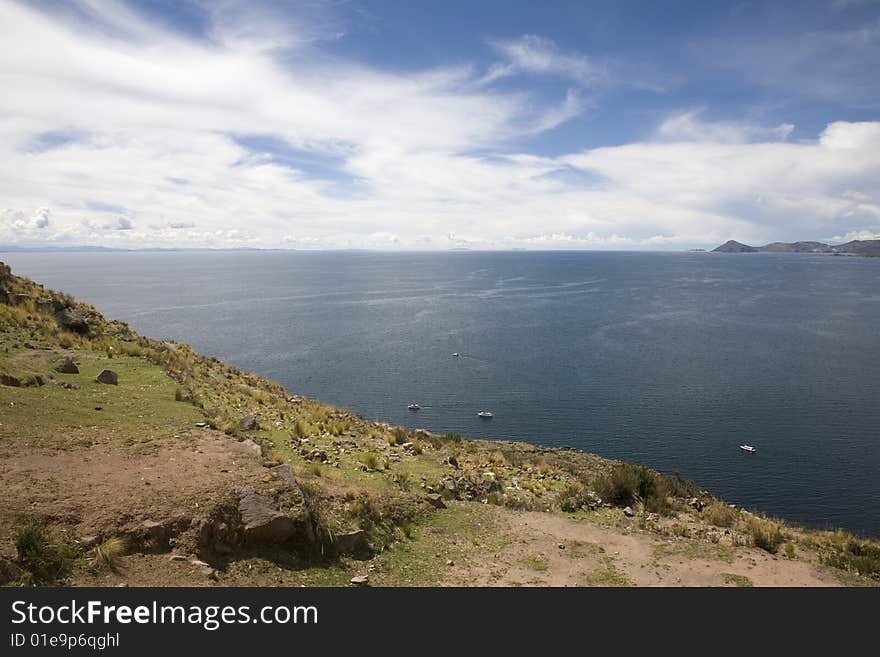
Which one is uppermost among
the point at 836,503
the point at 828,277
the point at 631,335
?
the point at 828,277

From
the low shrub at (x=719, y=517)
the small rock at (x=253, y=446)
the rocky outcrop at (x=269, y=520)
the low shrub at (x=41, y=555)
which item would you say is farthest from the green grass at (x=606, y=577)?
the low shrub at (x=41, y=555)

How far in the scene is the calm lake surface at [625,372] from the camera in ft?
127

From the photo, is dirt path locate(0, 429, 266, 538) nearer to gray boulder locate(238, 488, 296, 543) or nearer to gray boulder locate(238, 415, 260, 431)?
gray boulder locate(238, 488, 296, 543)

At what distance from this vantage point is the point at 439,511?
55.9 feet

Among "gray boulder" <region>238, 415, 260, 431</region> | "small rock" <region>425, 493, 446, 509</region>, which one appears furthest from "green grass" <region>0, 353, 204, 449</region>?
"small rock" <region>425, 493, 446, 509</region>

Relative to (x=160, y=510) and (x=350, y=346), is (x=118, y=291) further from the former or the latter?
(x=160, y=510)

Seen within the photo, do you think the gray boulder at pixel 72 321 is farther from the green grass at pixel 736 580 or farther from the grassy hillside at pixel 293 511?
the green grass at pixel 736 580

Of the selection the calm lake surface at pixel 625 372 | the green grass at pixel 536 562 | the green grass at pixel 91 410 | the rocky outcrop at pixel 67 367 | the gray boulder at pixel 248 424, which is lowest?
the calm lake surface at pixel 625 372

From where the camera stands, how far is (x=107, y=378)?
21312mm

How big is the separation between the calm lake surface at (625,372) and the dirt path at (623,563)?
70.1 feet

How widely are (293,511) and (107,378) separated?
45.0ft

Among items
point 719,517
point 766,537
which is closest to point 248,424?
point 719,517
